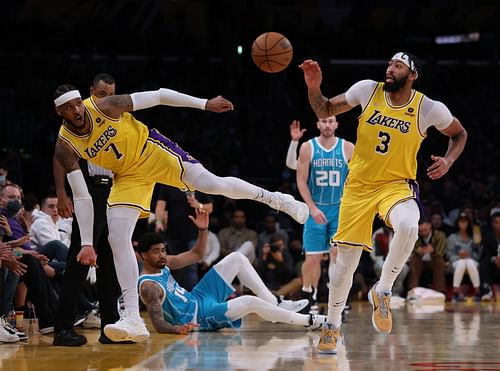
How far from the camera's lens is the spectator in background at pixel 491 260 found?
13.7 m

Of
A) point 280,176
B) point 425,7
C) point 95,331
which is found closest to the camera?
point 95,331

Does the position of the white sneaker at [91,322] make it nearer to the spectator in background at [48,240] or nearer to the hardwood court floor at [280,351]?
the hardwood court floor at [280,351]

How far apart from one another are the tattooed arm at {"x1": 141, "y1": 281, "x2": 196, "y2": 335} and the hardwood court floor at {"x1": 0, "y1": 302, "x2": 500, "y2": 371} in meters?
0.08

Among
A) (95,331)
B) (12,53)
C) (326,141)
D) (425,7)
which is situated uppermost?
(425,7)

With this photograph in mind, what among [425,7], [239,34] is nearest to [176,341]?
[239,34]

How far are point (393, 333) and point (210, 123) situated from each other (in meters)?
11.9

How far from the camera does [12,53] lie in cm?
1897

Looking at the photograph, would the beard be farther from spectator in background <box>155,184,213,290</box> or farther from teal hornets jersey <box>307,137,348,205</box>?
spectator in background <box>155,184,213,290</box>

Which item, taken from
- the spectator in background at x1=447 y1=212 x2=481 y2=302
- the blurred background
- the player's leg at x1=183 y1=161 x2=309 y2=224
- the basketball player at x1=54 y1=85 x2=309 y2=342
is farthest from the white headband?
the spectator in background at x1=447 y1=212 x2=481 y2=302

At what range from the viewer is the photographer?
12.8 metres

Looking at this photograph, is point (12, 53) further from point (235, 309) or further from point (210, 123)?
point (235, 309)

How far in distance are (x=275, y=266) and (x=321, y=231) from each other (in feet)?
12.4

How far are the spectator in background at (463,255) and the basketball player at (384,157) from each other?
7529 millimetres

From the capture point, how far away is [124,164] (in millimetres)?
6691
